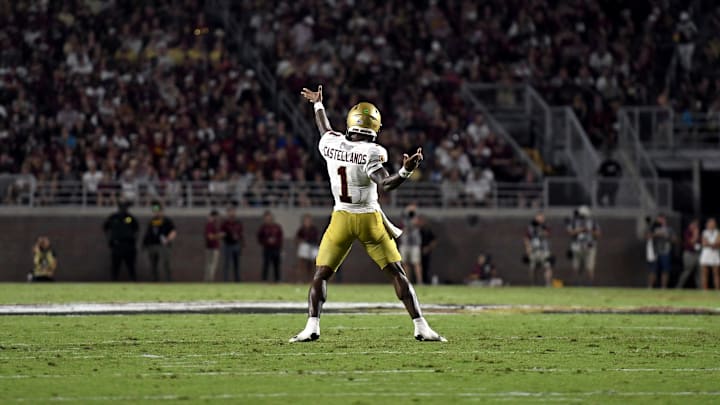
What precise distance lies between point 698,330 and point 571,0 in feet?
77.4

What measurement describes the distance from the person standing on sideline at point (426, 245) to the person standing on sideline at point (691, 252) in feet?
17.8

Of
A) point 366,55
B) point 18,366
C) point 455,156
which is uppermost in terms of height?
point 366,55

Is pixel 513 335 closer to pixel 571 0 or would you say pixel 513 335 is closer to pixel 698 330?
pixel 698 330

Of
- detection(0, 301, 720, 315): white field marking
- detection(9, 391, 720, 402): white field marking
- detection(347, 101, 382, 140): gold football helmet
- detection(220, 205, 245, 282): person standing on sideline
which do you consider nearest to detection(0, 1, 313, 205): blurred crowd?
detection(220, 205, 245, 282): person standing on sideline

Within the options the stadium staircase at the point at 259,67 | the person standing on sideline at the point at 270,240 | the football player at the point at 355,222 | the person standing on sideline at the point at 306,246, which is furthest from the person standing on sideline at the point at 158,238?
the football player at the point at 355,222

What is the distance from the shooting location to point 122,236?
95.6 ft

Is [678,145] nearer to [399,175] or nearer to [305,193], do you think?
[305,193]

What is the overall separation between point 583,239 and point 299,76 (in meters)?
8.59

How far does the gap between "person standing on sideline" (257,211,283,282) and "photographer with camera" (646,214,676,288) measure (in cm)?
803

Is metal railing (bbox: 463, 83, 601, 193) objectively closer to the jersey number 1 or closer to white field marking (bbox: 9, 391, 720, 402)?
the jersey number 1

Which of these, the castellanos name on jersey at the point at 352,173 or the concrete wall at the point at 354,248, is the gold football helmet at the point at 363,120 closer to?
the castellanos name on jersey at the point at 352,173

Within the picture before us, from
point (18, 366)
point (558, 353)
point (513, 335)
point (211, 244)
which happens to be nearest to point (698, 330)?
point (513, 335)

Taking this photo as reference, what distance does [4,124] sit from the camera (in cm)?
3128

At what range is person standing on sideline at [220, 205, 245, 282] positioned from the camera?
29359 mm
